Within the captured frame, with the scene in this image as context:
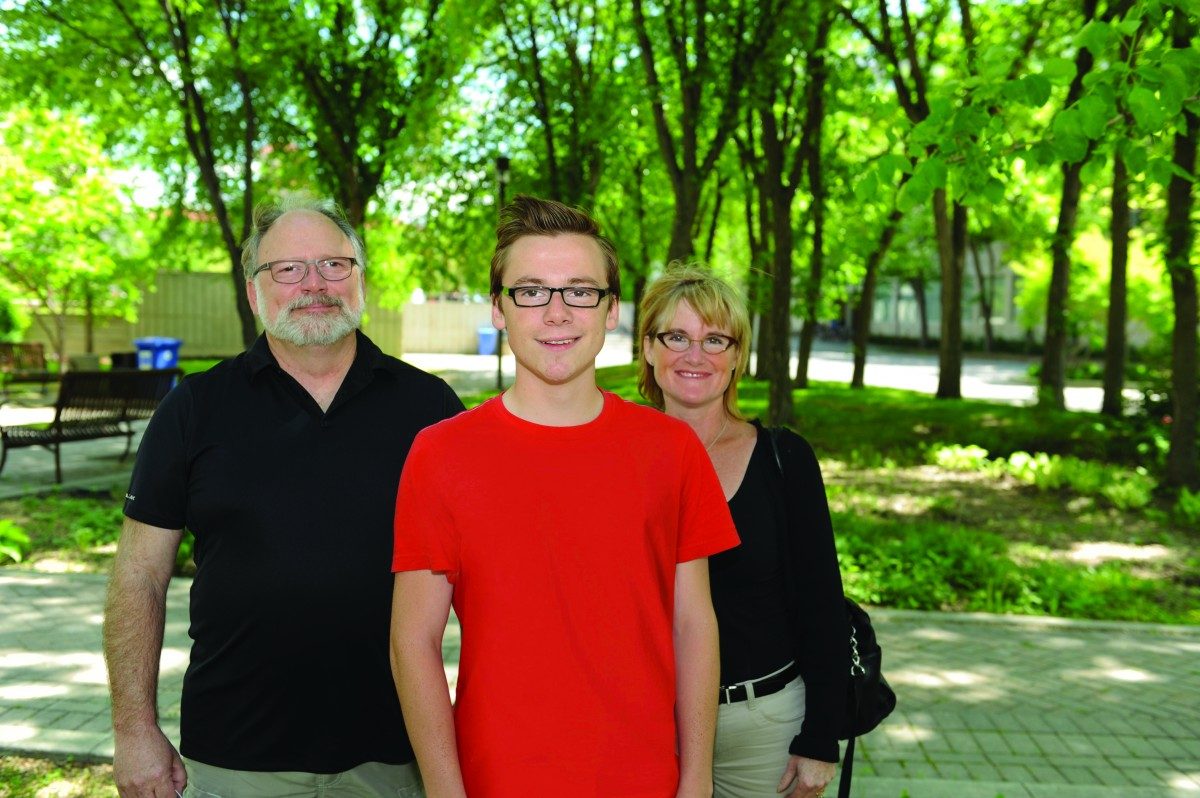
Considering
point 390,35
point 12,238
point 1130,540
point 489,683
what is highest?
point 390,35

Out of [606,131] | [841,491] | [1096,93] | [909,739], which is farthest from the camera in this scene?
[606,131]

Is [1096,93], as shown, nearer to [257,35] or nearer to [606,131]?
[257,35]

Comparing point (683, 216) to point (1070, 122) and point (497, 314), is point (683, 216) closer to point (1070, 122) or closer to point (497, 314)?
point (1070, 122)

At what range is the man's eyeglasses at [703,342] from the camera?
9.09 ft

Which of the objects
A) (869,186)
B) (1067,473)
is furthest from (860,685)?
(1067,473)

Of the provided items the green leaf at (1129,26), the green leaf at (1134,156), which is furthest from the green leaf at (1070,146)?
the green leaf at (1129,26)

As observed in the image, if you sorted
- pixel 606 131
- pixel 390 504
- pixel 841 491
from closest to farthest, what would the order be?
pixel 390 504, pixel 841 491, pixel 606 131

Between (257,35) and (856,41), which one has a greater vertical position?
(856,41)

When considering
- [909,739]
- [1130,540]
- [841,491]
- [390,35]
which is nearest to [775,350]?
[841,491]

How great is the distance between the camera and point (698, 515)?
→ 221 centimetres

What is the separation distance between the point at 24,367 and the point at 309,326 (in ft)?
77.7

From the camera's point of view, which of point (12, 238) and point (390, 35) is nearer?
point (390, 35)

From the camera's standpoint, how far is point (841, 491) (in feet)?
38.4

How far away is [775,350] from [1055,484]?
12.6 feet
